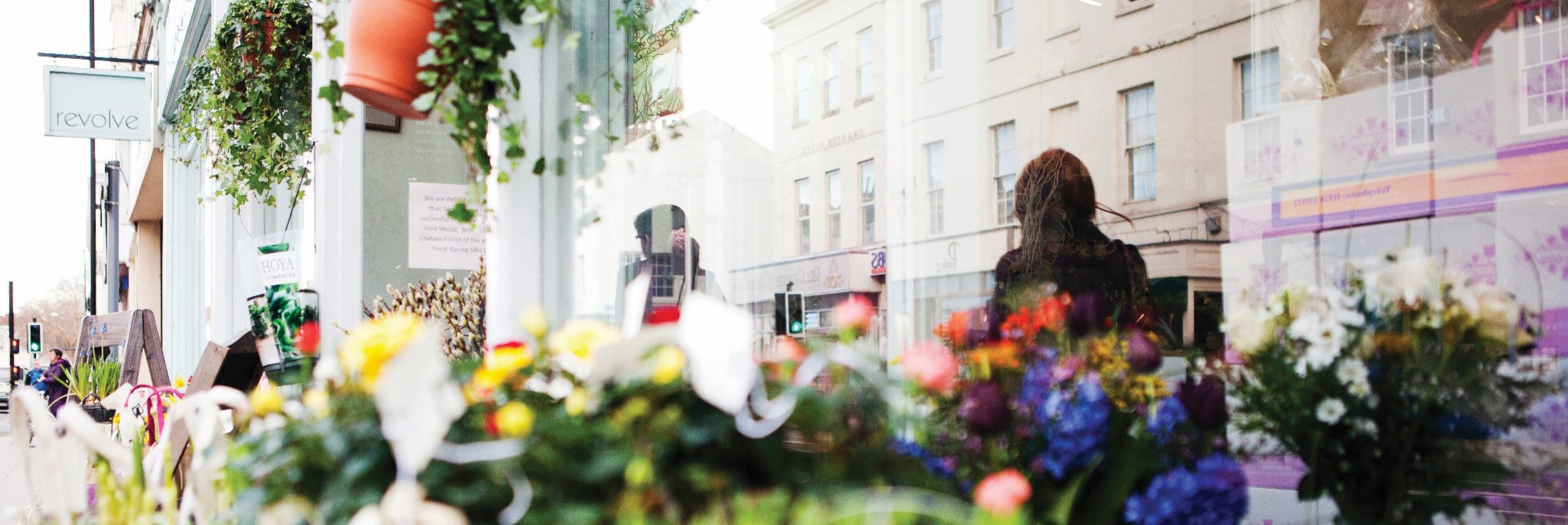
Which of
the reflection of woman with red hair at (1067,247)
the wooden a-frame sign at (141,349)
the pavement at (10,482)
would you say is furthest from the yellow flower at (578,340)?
the wooden a-frame sign at (141,349)

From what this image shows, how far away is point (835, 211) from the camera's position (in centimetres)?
361

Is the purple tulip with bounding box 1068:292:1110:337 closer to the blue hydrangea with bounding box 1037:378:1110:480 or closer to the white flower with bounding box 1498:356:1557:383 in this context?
the blue hydrangea with bounding box 1037:378:1110:480

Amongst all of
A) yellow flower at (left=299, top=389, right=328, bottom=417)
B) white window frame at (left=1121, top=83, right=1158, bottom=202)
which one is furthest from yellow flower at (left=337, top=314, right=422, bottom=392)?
white window frame at (left=1121, top=83, right=1158, bottom=202)

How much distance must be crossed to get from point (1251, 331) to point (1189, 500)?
0.39 meters

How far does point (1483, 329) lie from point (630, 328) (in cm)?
105

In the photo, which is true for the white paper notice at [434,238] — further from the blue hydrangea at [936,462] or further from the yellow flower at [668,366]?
the yellow flower at [668,366]

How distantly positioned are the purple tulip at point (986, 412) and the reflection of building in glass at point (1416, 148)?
750mm

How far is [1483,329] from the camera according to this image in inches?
54.4

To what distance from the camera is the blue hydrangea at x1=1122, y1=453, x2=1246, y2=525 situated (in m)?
1.24

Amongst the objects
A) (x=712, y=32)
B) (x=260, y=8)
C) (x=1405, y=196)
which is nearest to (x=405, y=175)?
(x=712, y=32)

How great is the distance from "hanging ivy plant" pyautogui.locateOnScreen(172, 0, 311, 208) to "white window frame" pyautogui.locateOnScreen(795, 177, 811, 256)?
6.23 ft

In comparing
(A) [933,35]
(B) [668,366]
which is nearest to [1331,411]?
(B) [668,366]

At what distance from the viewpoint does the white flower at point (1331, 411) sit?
4.58ft

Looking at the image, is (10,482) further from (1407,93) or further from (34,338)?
(34,338)
